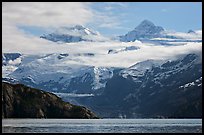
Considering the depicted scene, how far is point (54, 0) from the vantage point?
55.5 m

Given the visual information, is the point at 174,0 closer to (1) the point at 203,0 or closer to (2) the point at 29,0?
(1) the point at 203,0

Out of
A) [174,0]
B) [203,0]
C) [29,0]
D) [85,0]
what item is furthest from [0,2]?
[203,0]

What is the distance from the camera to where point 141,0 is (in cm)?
5628

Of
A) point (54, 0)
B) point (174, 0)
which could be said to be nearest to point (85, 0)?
point (54, 0)

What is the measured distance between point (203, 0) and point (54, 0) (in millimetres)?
17790

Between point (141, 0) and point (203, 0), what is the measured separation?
8128mm

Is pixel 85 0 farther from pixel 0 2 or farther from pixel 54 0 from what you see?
pixel 0 2

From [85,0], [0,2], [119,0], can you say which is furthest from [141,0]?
[0,2]

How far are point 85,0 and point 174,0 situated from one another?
32.9 feet

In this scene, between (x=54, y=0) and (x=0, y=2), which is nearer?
(x=54, y=0)

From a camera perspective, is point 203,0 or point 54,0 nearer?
point 54,0

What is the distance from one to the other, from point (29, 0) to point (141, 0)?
12825mm

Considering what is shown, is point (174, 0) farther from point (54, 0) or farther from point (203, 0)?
point (54, 0)

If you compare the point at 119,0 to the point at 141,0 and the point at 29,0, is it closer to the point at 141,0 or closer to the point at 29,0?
the point at 141,0
